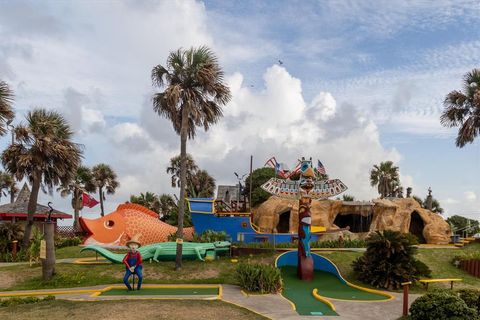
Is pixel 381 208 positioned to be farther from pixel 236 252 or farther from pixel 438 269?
pixel 236 252

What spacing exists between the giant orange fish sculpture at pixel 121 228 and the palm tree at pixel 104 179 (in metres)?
19.2

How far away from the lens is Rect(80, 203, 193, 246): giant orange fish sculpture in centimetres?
2600

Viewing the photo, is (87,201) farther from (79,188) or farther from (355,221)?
(355,221)

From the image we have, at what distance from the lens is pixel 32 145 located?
81.0ft

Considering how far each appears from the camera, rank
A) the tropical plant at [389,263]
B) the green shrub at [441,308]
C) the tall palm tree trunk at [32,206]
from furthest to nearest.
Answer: the tall palm tree trunk at [32,206]
the tropical plant at [389,263]
the green shrub at [441,308]

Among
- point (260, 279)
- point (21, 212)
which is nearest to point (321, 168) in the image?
point (260, 279)

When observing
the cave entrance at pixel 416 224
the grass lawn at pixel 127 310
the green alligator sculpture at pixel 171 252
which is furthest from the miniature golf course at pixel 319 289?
the cave entrance at pixel 416 224

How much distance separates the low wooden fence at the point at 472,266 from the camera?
20484mm

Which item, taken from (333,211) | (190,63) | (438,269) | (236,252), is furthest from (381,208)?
(190,63)

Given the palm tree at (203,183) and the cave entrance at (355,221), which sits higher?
the palm tree at (203,183)

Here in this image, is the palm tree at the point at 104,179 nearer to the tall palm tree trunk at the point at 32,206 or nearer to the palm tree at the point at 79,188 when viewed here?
the palm tree at the point at 79,188

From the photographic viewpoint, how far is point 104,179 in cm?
4541

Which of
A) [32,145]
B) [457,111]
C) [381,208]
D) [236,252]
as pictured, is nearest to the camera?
[236,252]

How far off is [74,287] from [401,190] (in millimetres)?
37912
